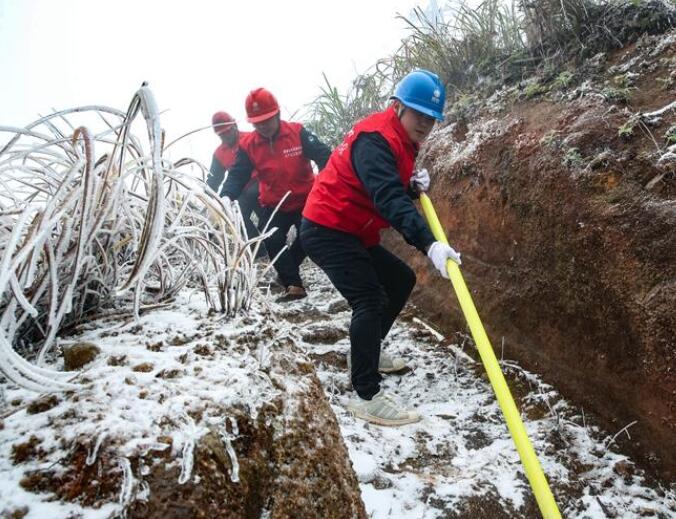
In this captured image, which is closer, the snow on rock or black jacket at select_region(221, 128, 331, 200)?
the snow on rock

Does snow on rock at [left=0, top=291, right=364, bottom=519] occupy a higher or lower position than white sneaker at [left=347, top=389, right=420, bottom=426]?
higher

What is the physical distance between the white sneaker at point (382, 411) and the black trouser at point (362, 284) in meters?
0.04

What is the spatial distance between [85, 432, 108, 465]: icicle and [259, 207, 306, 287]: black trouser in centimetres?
285

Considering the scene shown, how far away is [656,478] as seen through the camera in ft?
4.82

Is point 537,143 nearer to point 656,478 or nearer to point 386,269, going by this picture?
point 386,269

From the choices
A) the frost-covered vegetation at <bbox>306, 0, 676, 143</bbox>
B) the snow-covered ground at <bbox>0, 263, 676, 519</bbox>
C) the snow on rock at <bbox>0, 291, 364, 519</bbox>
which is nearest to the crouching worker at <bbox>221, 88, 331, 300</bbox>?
the snow-covered ground at <bbox>0, 263, 676, 519</bbox>

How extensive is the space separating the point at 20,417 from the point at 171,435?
0.23 meters

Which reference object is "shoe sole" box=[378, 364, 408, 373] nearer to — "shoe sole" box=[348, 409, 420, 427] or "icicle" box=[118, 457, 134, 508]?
"shoe sole" box=[348, 409, 420, 427]

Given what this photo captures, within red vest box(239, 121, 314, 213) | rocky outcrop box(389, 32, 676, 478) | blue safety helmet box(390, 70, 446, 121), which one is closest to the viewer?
rocky outcrop box(389, 32, 676, 478)

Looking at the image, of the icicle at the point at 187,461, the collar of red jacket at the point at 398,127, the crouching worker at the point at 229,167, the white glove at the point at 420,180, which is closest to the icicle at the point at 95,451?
the icicle at the point at 187,461

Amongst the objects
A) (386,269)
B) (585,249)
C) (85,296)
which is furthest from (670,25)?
(85,296)

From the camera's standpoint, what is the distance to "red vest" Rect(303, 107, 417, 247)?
2.11 m

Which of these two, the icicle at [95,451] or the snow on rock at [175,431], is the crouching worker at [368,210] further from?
the icicle at [95,451]

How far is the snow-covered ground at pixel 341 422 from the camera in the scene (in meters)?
0.67
